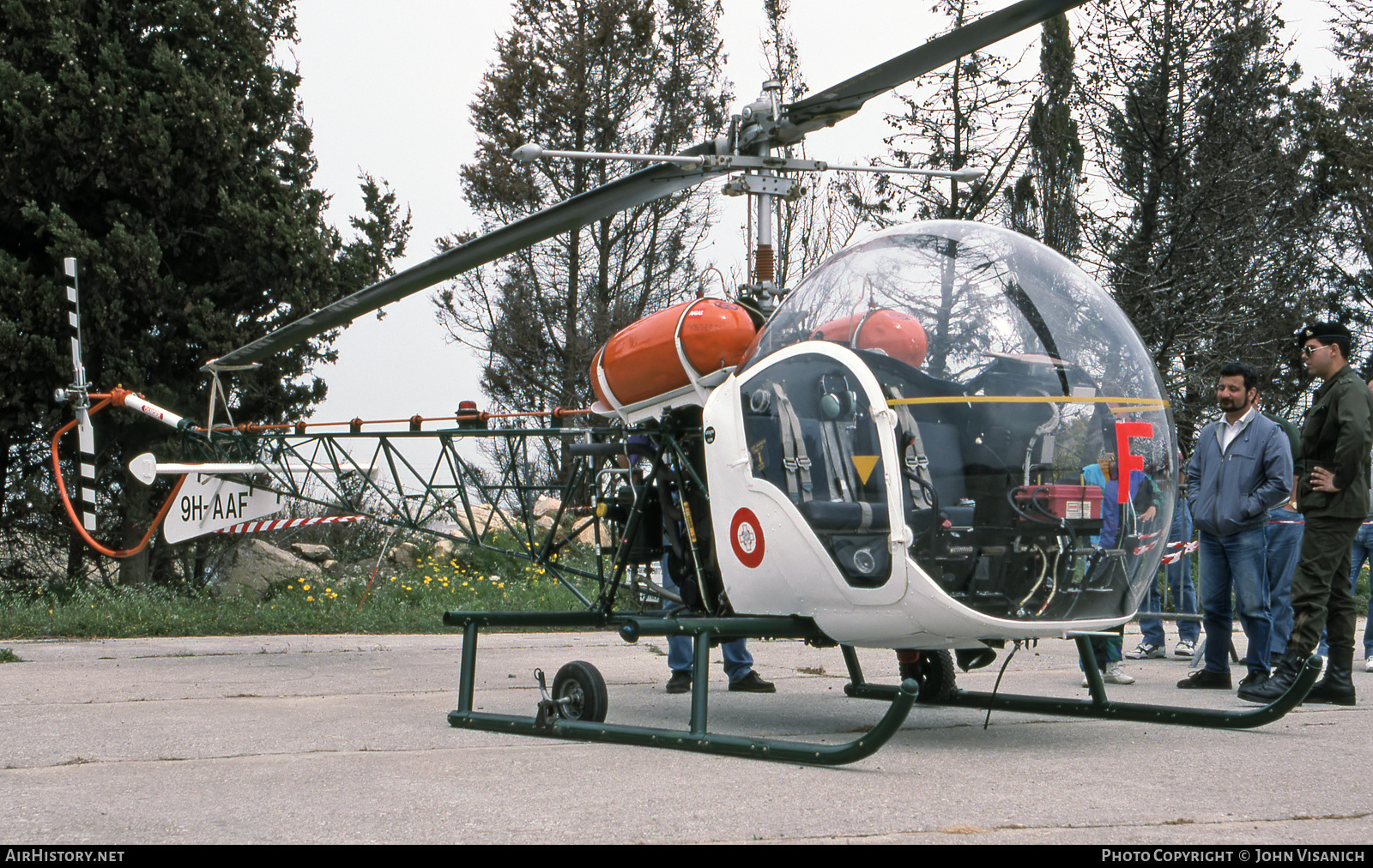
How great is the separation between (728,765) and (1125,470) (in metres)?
1.85

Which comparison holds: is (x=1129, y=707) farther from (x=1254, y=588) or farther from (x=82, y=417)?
(x=82, y=417)

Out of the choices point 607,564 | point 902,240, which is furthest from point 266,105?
point 902,240

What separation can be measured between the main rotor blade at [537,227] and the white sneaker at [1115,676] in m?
3.96

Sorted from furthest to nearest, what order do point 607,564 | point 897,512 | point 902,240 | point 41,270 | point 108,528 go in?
point 108,528 → point 41,270 → point 607,564 → point 902,240 → point 897,512

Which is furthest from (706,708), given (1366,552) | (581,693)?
(1366,552)

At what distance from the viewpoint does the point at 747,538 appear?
4930 mm

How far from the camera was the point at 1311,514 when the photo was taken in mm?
5918

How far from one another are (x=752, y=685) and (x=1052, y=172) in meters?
15.2

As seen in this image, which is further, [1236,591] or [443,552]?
[443,552]

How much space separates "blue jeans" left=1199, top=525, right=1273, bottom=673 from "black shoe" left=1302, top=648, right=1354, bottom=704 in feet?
1.34

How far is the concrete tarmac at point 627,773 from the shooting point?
334 centimetres

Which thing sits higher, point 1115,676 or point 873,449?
point 873,449
